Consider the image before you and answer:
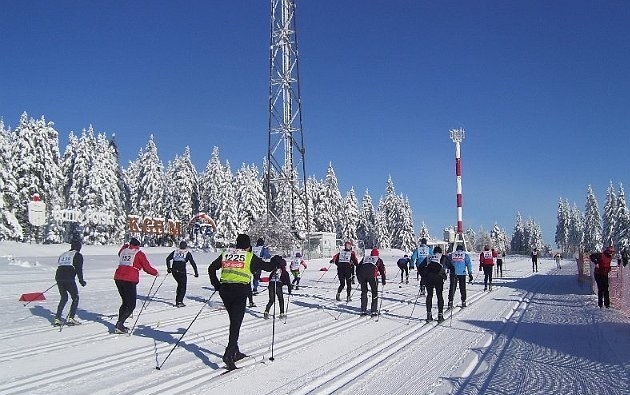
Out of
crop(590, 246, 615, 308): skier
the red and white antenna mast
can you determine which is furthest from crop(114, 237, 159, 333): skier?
the red and white antenna mast

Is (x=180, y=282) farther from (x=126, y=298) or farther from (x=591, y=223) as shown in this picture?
(x=591, y=223)

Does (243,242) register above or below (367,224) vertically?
below

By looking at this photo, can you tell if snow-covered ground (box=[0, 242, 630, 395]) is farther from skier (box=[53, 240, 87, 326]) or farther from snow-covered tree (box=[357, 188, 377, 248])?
snow-covered tree (box=[357, 188, 377, 248])

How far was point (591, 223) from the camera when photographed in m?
100

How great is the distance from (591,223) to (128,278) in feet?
346

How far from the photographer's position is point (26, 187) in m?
48.8

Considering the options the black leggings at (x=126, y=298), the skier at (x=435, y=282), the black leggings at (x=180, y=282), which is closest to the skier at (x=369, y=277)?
the skier at (x=435, y=282)

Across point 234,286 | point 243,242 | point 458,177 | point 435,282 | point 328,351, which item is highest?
point 458,177

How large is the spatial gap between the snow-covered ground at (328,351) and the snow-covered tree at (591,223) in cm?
9416

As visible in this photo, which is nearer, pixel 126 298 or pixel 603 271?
pixel 126 298

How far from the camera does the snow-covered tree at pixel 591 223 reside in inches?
3907

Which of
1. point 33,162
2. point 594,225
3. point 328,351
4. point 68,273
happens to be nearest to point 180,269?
point 68,273

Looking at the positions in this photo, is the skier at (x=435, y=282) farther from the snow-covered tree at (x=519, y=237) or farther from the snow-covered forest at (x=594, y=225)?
the snow-covered tree at (x=519, y=237)

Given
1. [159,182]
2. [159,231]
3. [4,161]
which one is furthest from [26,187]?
[159,182]
